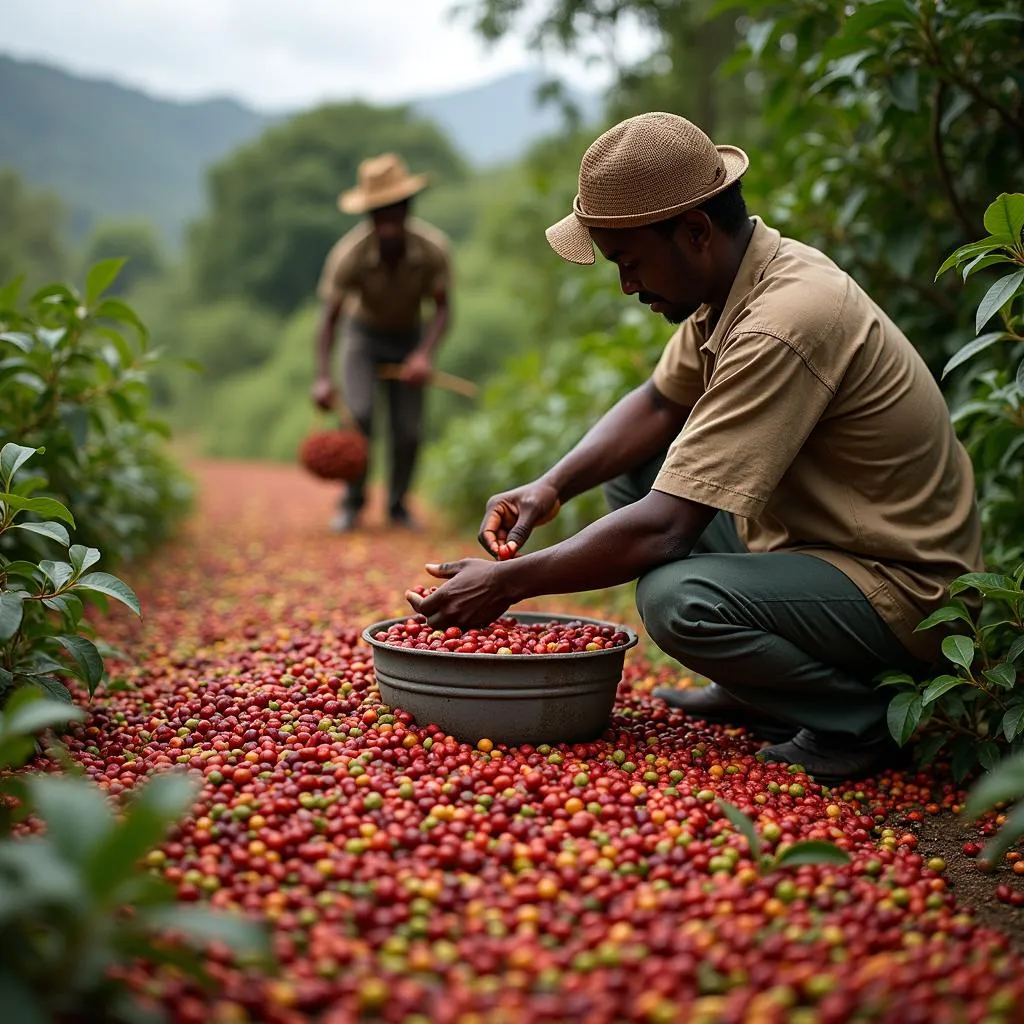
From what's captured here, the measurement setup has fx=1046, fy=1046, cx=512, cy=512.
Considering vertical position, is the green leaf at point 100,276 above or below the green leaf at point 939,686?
above

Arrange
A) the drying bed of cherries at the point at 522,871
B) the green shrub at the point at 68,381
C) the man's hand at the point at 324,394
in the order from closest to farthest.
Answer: the drying bed of cherries at the point at 522,871, the green shrub at the point at 68,381, the man's hand at the point at 324,394

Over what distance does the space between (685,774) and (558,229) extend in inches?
56.8

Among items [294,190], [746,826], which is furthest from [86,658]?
[294,190]

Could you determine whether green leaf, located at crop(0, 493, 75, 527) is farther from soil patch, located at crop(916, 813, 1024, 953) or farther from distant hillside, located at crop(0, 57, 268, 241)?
distant hillside, located at crop(0, 57, 268, 241)

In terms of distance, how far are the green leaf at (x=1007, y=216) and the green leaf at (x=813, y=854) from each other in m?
1.40

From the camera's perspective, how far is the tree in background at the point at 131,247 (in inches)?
802

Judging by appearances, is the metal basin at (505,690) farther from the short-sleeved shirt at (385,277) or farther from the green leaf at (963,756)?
the short-sleeved shirt at (385,277)

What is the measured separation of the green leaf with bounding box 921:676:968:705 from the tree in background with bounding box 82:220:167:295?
18878 mm

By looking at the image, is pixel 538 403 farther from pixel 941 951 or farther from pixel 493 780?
pixel 941 951

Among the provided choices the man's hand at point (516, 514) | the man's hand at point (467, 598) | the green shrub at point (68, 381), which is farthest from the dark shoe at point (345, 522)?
the man's hand at point (467, 598)

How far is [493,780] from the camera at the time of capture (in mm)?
2328

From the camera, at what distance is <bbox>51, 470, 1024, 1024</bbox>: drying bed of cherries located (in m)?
1.53

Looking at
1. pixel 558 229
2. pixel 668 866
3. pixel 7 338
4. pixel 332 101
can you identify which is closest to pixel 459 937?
pixel 668 866

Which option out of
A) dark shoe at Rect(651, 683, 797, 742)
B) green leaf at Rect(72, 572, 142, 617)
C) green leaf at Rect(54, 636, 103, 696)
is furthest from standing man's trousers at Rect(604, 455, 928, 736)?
green leaf at Rect(54, 636, 103, 696)
